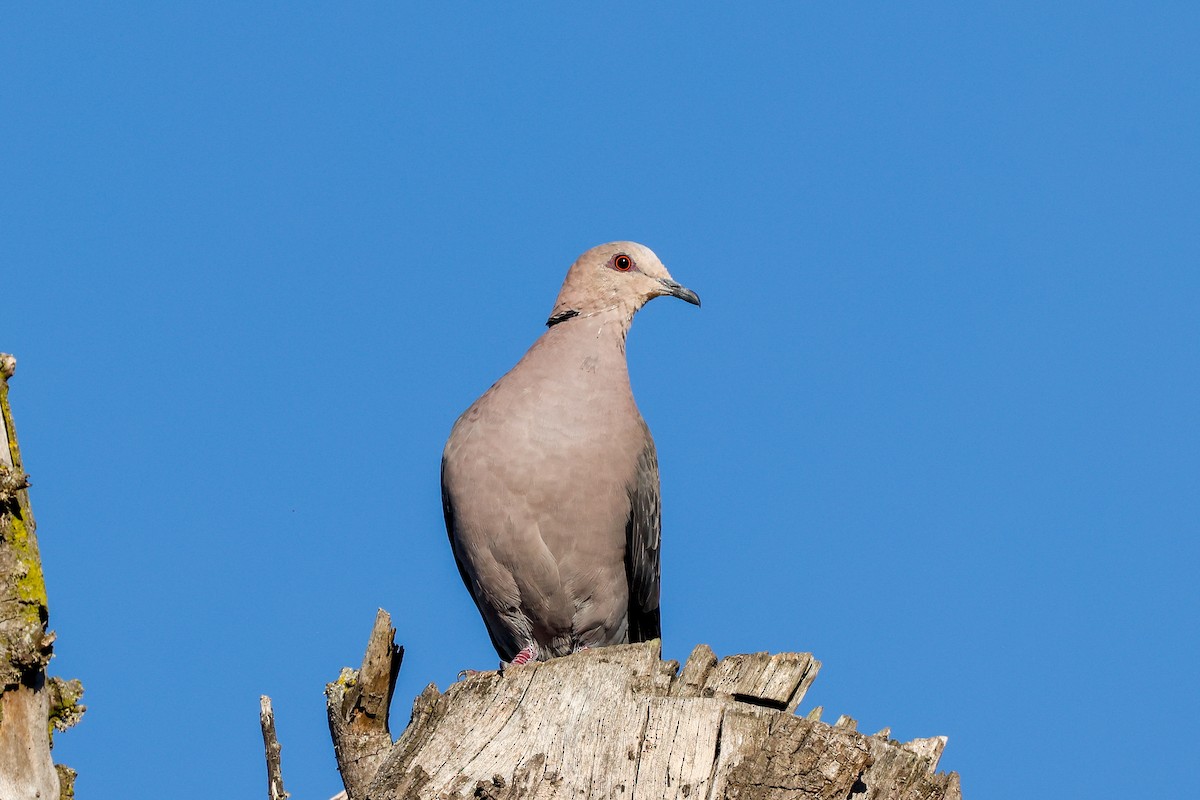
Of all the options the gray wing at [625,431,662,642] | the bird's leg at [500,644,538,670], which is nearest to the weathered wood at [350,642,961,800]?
the bird's leg at [500,644,538,670]

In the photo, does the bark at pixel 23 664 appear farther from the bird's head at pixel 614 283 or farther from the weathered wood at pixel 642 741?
the bird's head at pixel 614 283

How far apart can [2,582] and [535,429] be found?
3150 millimetres

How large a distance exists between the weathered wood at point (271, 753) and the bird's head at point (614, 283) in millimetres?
3493

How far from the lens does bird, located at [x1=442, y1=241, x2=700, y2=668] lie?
784cm

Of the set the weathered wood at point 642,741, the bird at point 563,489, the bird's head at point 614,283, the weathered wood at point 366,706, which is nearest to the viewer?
the weathered wood at point 642,741

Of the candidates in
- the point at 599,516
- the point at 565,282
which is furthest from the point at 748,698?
the point at 565,282

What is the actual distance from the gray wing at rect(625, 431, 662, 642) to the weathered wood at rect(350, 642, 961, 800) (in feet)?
7.06

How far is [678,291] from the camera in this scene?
29.4ft

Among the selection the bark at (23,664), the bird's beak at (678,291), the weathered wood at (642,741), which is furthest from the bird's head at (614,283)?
the bark at (23,664)

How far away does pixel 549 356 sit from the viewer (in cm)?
820

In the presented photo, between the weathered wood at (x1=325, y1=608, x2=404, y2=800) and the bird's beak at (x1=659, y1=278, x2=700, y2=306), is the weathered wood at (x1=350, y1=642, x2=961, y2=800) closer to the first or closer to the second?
the weathered wood at (x1=325, y1=608, x2=404, y2=800)

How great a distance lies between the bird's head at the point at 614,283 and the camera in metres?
8.71

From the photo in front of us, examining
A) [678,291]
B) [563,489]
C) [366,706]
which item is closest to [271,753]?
[366,706]

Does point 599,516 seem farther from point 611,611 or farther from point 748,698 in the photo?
point 748,698
